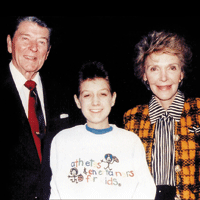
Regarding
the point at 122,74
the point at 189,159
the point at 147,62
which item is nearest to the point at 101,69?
the point at 122,74

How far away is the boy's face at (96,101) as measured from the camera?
1390 mm

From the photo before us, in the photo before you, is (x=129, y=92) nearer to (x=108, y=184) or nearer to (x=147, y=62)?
(x=147, y=62)

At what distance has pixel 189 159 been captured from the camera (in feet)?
4.45

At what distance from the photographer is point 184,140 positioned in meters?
1.38

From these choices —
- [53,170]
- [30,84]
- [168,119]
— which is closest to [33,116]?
[30,84]

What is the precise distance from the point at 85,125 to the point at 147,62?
23.0 inches

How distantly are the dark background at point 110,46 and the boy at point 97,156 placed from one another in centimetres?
12

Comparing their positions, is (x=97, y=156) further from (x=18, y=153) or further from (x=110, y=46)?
(x=110, y=46)

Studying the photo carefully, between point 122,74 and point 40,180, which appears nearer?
point 40,180

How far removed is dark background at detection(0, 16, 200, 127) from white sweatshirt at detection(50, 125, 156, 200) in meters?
0.19

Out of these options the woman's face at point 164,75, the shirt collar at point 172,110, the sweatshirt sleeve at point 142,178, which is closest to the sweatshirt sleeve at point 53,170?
the sweatshirt sleeve at point 142,178

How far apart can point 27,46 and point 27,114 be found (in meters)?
0.45

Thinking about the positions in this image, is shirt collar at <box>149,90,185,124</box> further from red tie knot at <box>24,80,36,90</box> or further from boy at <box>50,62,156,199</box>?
red tie knot at <box>24,80,36,90</box>

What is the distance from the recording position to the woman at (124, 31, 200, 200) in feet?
4.42
